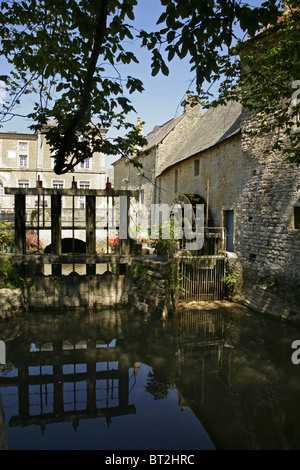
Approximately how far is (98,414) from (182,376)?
5.57ft

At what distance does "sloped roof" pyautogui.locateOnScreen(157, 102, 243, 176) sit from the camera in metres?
12.0

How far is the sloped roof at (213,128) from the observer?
39.3 feet

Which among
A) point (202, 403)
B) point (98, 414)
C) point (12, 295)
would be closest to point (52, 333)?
point (12, 295)

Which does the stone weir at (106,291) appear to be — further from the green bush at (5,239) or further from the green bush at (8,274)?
the green bush at (5,239)

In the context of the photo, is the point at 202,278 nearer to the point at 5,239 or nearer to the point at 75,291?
the point at 75,291

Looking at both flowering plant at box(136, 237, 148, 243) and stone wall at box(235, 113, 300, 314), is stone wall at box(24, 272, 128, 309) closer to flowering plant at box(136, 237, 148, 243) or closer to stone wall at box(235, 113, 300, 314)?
flowering plant at box(136, 237, 148, 243)

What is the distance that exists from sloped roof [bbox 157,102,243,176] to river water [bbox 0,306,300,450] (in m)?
6.91

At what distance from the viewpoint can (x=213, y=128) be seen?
1445 centimetres

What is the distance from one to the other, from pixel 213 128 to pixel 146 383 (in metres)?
11.8

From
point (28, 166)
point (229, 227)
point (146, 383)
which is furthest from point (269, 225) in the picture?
point (28, 166)

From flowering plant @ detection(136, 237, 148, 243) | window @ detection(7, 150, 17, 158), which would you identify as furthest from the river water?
window @ detection(7, 150, 17, 158)

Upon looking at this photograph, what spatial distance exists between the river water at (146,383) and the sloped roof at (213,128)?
6914 millimetres
